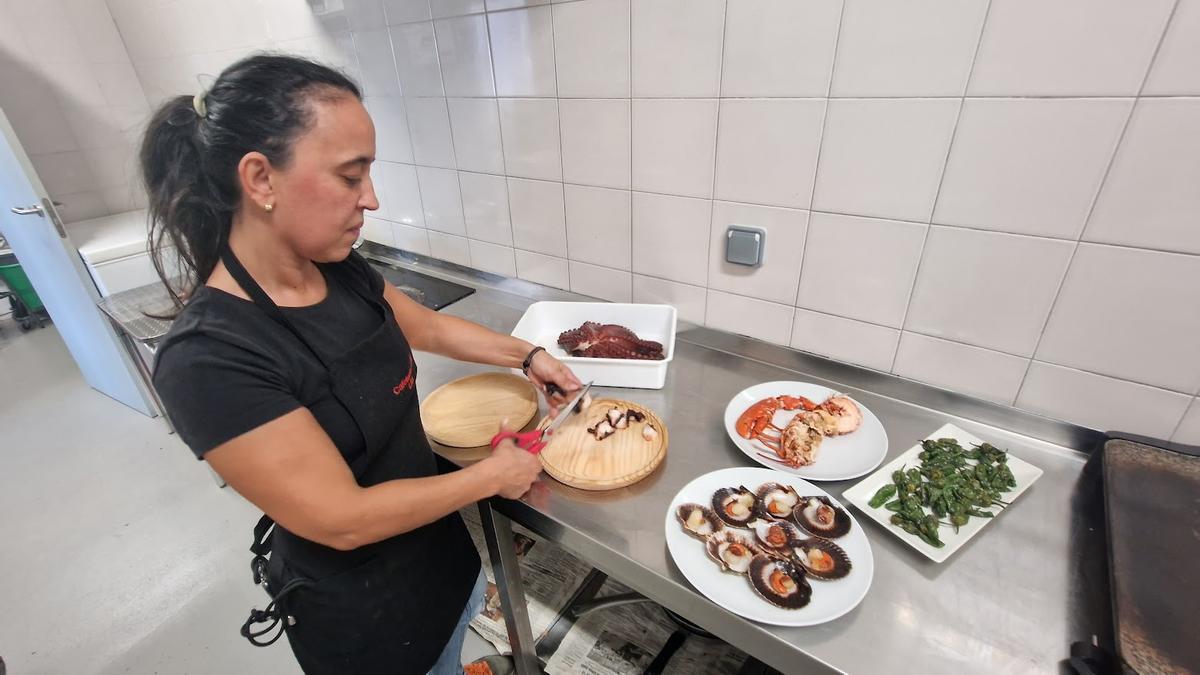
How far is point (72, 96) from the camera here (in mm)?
2676

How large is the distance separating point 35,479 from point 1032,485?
347 centimetres

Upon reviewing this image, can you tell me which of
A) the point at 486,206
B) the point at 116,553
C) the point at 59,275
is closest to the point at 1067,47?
the point at 486,206

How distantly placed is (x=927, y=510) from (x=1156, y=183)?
1.96 ft

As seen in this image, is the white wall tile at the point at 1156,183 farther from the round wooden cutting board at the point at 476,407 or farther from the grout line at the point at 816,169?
the round wooden cutting board at the point at 476,407

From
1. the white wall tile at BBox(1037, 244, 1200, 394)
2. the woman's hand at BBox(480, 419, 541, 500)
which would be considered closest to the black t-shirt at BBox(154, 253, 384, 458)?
the woman's hand at BBox(480, 419, 541, 500)

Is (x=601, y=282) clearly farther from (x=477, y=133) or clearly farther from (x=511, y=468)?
(x=511, y=468)

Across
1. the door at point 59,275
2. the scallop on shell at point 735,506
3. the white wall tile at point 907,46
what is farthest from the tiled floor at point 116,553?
the white wall tile at point 907,46

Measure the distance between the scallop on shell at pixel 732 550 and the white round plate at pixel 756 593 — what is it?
0.03 feet

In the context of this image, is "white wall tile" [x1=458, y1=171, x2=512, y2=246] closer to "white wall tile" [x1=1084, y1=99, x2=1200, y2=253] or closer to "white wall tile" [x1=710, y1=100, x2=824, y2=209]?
"white wall tile" [x1=710, y1=100, x2=824, y2=209]

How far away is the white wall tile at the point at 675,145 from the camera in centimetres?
114

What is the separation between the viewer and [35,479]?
223cm

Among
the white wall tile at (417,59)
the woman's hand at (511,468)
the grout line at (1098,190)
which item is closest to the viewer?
the grout line at (1098,190)

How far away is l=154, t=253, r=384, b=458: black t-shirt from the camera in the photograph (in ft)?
2.02

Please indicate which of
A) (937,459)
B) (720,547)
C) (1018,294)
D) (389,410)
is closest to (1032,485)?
(937,459)
